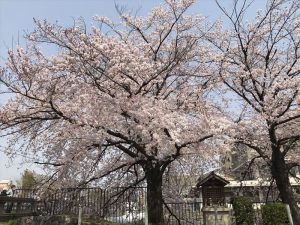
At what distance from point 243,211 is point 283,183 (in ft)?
7.52

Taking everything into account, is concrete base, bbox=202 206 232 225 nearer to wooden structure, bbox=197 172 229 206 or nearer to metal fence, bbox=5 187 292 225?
metal fence, bbox=5 187 292 225

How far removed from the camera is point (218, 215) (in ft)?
42.4

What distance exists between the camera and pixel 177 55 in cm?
1262

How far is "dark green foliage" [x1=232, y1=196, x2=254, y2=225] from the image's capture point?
12781 mm

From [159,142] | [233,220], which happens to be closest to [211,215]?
[233,220]

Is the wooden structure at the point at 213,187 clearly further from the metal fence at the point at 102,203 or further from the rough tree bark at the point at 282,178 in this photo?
the rough tree bark at the point at 282,178

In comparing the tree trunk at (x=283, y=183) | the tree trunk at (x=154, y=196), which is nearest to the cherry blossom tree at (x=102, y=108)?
the tree trunk at (x=154, y=196)

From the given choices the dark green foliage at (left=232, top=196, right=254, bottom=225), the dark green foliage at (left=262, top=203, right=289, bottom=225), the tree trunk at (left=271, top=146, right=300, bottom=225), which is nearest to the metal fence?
the dark green foliage at (left=232, top=196, right=254, bottom=225)

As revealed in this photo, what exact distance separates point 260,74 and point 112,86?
722 centimetres

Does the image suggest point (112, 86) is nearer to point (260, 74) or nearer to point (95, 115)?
point (95, 115)

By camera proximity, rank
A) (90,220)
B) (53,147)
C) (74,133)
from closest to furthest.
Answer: (90,220) < (74,133) < (53,147)

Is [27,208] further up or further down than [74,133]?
further down

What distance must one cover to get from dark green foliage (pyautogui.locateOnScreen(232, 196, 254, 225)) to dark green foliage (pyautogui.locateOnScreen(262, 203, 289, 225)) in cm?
125

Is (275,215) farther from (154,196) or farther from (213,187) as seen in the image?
(213,187)
